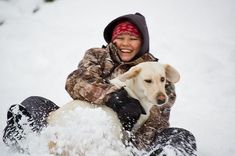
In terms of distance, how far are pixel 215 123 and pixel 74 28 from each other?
4593mm

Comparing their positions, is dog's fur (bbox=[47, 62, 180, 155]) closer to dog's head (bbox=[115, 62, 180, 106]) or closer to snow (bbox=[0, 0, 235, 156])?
dog's head (bbox=[115, 62, 180, 106])

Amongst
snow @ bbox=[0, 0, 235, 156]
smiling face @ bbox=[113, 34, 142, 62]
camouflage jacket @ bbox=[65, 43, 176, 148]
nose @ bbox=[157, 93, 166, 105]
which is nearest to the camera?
nose @ bbox=[157, 93, 166, 105]

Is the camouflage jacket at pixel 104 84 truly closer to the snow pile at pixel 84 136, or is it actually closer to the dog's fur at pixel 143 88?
the dog's fur at pixel 143 88

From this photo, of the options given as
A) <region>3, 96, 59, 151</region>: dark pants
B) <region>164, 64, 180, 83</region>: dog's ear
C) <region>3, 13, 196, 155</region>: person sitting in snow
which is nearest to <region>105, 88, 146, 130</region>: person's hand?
<region>3, 13, 196, 155</region>: person sitting in snow

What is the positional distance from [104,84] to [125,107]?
1.41 ft

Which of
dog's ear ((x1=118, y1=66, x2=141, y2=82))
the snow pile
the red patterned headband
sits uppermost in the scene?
the red patterned headband

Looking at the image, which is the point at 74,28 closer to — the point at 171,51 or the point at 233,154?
the point at 171,51

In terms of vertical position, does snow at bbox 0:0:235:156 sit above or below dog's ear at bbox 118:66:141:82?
below

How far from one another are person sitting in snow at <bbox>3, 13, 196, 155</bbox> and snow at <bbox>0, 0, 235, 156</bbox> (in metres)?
0.38

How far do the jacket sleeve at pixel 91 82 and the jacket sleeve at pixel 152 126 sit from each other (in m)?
0.44

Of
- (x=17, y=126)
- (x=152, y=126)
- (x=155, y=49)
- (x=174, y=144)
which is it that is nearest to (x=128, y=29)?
(x=152, y=126)

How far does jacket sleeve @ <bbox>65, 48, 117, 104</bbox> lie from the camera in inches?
135

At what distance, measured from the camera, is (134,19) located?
12.9 feet

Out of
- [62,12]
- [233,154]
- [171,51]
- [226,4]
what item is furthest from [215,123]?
[62,12]
